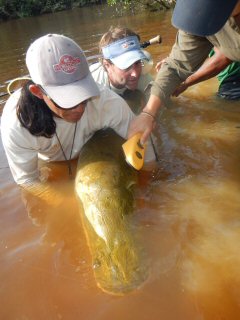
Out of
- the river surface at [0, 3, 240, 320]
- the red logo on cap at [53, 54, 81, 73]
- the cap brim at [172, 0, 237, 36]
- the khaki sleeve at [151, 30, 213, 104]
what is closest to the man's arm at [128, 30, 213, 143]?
the khaki sleeve at [151, 30, 213, 104]

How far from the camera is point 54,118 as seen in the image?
291cm

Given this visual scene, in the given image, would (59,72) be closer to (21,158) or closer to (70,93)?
(70,93)

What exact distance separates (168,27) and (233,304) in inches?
358

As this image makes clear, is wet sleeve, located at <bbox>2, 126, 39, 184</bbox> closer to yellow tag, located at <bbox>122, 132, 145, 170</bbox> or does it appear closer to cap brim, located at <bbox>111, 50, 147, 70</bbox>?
yellow tag, located at <bbox>122, 132, 145, 170</bbox>

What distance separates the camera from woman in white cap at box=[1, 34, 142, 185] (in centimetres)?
239

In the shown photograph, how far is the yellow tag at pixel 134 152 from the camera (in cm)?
263

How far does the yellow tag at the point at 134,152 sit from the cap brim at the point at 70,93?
1.59ft

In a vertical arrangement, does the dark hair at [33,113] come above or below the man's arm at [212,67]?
above

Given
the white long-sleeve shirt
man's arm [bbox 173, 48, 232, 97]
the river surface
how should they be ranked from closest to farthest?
the river surface
the white long-sleeve shirt
man's arm [bbox 173, 48, 232, 97]

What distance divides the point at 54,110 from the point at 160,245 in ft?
3.97

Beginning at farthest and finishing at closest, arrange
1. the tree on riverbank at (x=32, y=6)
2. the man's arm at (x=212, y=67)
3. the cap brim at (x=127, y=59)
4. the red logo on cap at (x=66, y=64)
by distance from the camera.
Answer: the tree on riverbank at (x=32, y=6)
the man's arm at (x=212, y=67)
the cap brim at (x=127, y=59)
the red logo on cap at (x=66, y=64)

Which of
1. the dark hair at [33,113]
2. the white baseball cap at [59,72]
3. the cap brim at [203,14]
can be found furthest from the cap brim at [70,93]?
the cap brim at [203,14]

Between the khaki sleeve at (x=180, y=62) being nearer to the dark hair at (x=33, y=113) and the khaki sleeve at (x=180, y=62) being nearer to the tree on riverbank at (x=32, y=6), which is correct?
the dark hair at (x=33, y=113)

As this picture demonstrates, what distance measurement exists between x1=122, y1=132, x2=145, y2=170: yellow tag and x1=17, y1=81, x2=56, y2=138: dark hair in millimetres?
647
